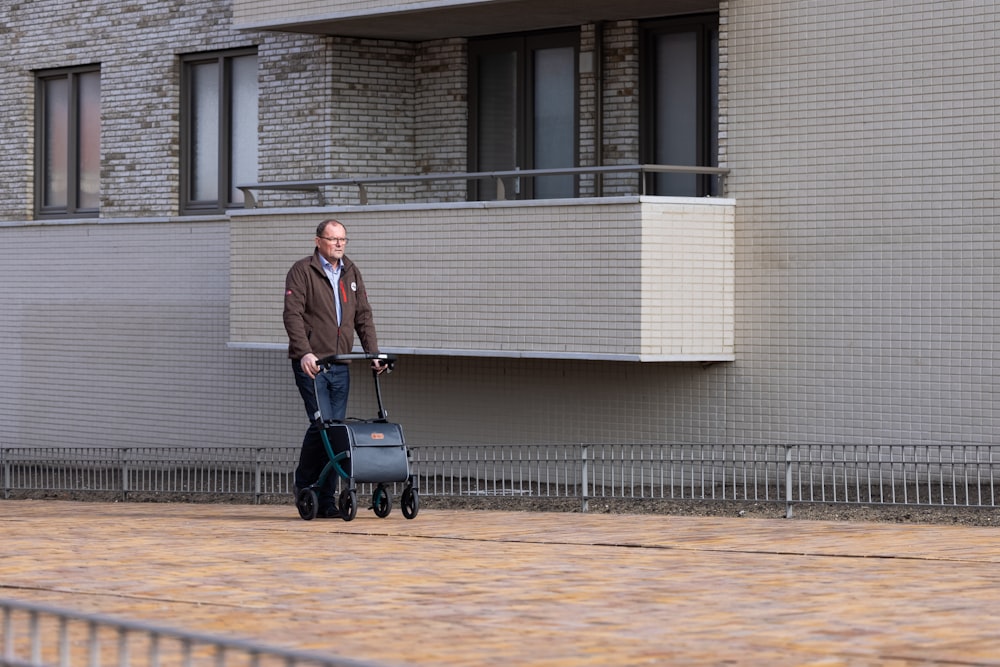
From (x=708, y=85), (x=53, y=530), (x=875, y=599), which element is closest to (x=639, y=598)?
(x=875, y=599)

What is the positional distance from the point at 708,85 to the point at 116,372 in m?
8.53

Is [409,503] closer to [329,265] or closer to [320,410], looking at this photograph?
[320,410]

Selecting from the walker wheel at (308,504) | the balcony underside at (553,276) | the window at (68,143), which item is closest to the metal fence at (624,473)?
the balcony underside at (553,276)

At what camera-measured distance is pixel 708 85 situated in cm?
1719

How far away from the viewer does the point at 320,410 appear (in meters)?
11.4

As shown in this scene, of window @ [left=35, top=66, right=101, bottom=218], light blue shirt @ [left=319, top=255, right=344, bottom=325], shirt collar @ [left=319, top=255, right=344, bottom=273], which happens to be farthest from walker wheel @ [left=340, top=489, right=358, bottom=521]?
window @ [left=35, top=66, right=101, bottom=218]

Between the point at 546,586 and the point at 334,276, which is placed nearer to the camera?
the point at 546,586

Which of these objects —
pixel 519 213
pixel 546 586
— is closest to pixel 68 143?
pixel 519 213

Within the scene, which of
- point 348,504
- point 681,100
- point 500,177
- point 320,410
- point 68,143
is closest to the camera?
point 348,504

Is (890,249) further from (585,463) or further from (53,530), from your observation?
(53,530)

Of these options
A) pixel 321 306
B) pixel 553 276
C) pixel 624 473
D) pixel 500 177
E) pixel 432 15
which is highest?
pixel 432 15

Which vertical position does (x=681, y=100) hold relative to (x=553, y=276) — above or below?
above

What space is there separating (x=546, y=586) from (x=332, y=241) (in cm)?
425

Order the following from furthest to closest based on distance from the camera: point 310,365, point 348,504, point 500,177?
point 500,177 → point 348,504 → point 310,365
